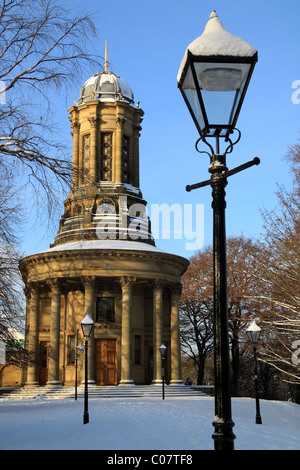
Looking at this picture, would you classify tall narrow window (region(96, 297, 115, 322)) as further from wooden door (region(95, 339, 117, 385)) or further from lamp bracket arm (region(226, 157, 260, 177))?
lamp bracket arm (region(226, 157, 260, 177))

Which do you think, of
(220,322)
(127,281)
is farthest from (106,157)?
(220,322)

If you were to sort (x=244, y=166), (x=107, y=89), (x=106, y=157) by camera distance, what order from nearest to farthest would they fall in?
1. (x=244, y=166)
2. (x=106, y=157)
3. (x=107, y=89)

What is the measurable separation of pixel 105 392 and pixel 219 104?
34.4 meters

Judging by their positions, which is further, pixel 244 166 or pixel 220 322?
pixel 244 166

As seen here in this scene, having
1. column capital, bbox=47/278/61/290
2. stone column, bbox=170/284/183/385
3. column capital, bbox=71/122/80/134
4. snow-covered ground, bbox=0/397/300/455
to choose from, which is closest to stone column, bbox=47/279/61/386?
column capital, bbox=47/278/61/290

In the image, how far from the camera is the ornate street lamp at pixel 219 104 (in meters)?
5.64

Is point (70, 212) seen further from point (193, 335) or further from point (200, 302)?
point (193, 335)

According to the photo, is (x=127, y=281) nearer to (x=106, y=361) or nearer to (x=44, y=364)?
(x=106, y=361)

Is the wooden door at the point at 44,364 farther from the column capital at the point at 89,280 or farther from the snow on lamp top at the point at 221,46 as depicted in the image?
the snow on lamp top at the point at 221,46

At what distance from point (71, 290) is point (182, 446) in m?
31.3

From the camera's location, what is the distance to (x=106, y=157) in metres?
50.0

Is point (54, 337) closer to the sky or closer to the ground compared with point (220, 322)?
closer to the ground

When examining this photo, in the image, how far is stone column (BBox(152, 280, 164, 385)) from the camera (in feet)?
138

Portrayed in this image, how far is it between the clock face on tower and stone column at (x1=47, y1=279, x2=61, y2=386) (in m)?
7.53
